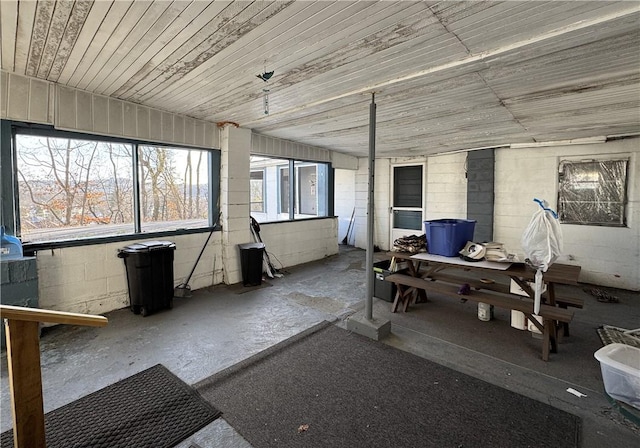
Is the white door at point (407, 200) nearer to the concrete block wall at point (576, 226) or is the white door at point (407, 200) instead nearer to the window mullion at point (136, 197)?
the concrete block wall at point (576, 226)

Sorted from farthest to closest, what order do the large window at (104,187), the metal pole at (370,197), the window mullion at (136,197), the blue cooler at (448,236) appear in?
the window mullion at (136,197)
the blue cooler at (448,236)
the large window at (104,187)
the metal pole at (370,197)

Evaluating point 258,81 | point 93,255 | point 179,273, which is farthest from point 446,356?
point 93,255

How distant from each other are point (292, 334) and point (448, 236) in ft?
6.60

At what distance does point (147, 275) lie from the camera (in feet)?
12.0

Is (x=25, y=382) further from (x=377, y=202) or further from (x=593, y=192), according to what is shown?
(x=377, y=202)

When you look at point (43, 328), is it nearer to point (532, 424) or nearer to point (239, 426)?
point (239, 426)

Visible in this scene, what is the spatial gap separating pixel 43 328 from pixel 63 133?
2.10 metres

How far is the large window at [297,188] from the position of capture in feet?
23.4

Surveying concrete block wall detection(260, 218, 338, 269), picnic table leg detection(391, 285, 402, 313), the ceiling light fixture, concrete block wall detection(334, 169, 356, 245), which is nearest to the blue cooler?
picnic table leg detection(391, 285, 402, 313)

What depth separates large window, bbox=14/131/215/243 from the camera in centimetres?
329

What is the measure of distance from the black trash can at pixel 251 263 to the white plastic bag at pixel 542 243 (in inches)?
140

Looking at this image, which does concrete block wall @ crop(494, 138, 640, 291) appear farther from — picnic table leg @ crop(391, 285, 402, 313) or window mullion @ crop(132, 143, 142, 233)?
window mullion @ crop(132, 143, 142, 233)

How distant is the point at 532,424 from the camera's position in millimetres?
1981

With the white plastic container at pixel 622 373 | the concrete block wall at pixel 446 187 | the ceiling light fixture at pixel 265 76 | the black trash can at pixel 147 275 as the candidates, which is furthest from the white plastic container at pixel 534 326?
the black trash can at pixel 147 275
